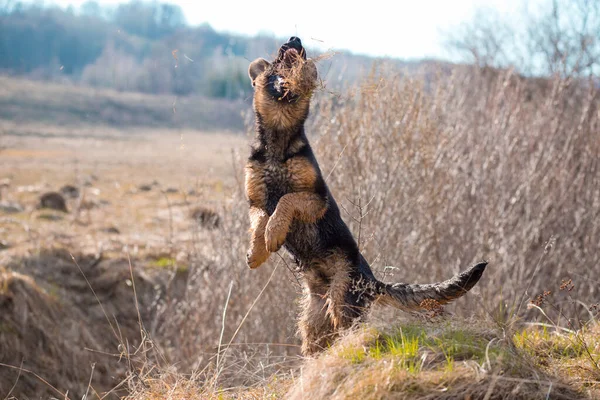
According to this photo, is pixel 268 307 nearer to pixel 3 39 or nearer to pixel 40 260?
pixel 40 260

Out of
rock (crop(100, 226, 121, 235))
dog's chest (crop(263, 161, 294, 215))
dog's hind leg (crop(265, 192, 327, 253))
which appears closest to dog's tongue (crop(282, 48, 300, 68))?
dog's chest (crop(263, 161, 294, 215))

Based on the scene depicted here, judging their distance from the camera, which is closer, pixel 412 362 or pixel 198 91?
pixel 412 362

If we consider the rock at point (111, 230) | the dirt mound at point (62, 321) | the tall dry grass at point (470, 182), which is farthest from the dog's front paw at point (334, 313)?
the rock at point (111, 230)

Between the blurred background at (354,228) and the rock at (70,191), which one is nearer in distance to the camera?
the blurred background at (354,228)

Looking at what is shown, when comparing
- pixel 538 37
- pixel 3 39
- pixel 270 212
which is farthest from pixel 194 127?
pixel 270 212

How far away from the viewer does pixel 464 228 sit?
30.9 feet

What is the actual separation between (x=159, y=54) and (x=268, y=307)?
41.9 metres

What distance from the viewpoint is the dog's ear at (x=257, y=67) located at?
4.70 m

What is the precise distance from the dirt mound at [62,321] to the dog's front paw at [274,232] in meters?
4.85

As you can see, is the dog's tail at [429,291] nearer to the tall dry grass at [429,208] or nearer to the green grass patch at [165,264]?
the tall dry grass at [429,208]

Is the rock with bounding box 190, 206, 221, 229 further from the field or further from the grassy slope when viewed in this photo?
the grassy slope

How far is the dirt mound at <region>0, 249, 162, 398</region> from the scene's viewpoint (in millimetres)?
8812

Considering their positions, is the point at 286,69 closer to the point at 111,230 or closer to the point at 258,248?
the point at 258,248

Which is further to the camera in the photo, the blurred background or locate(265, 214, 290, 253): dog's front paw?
the blurred background
